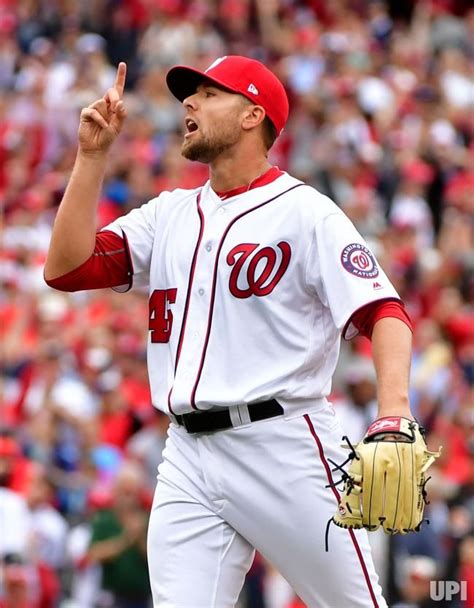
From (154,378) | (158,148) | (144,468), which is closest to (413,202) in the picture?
(158,148)

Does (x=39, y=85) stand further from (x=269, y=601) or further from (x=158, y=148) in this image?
(x=269, y=601)

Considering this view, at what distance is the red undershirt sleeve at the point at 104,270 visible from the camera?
4684mm

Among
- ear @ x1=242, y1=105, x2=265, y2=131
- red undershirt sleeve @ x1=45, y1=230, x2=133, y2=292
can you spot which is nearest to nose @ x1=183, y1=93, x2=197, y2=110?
ear @ x1=242, y1=105, x2=265, y2=131

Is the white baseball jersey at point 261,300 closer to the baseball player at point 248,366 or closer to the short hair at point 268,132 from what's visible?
the baseball player at point 248,366

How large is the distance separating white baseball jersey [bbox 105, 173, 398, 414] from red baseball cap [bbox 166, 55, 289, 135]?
0.31 m

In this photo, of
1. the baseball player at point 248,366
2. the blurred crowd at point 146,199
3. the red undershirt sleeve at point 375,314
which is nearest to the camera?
the red undershirt sleeve at point 375,314

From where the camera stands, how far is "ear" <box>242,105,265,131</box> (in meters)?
4.70

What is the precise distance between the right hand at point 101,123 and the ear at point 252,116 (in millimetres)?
386

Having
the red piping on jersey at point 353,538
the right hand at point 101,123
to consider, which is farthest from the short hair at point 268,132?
the red piping on jersey at point 353,538

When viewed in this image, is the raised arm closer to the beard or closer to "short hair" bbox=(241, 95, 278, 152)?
the beard

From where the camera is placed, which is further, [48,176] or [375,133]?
[375,133]

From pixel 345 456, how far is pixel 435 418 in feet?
19.7

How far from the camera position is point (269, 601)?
8320 mm

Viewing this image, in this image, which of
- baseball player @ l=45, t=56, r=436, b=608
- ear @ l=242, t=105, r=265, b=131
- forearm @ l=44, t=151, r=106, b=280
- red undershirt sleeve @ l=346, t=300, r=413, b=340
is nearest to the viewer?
red undershirt sleeve @ l=346, t=300, r=413, b=340
